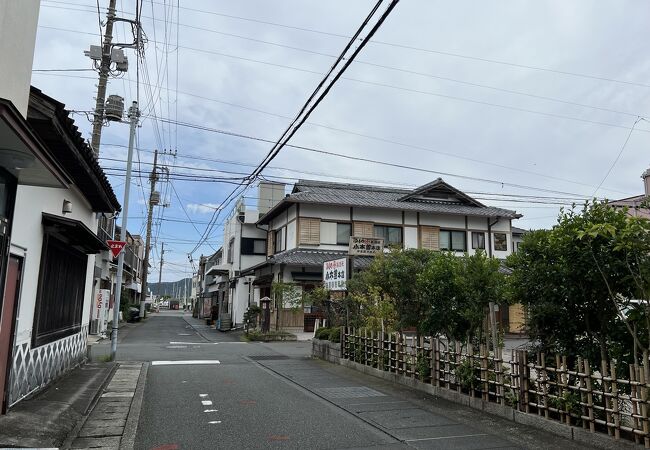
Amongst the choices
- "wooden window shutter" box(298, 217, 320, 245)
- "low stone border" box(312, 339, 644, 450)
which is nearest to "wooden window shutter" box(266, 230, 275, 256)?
"wooden window shutter" box(298, 217, 320, 245)

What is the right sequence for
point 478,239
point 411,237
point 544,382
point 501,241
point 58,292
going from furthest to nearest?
point 501,241 < point 478,239 < point 411,237 < point 58,292 < point 544,382

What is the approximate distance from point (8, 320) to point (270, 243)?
82.6ft

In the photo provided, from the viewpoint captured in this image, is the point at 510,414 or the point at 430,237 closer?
the point at 510,414

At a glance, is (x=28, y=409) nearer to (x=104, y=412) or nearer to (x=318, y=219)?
(x=104, y=412)

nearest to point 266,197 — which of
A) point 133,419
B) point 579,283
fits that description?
point 133,419

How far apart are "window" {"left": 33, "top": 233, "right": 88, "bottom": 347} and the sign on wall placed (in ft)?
23.1

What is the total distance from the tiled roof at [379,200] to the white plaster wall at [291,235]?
1213 millimetres

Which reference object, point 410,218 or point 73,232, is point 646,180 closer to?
point 410,218

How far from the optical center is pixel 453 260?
9.37 metres

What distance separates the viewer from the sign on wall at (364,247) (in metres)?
13.7

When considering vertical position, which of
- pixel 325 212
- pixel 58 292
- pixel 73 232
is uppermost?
pixel 325 212

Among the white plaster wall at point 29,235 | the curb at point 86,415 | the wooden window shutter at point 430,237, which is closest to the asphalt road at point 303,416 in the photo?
the curb at point 86,415

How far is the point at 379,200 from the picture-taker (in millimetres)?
28781

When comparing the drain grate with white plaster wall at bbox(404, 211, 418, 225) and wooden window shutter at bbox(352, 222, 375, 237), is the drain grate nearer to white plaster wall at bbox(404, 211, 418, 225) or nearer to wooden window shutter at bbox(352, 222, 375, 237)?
wooden window shutter at bbox(352, 222, 375, 237)
